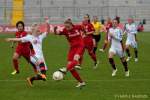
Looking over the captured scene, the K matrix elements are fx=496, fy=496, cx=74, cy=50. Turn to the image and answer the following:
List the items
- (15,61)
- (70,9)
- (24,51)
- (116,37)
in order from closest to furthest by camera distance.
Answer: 1. (24,51)
2. (116,37)
3. (15,61)
4. (70,9)

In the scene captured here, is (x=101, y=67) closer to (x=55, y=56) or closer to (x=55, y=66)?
(x=55, y=66)

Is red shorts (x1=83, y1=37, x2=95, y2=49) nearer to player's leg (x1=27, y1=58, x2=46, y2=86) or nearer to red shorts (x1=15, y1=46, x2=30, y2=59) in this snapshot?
red shorts (x1=15, y1=46, x2=30, y2=59)

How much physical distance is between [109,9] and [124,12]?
88.6 inches

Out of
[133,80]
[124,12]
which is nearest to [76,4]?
[124,12]

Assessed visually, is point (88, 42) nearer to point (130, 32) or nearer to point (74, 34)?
point (130, 32)

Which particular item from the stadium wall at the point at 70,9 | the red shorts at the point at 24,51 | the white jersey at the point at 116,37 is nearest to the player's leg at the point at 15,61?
the red shorts at the point at 24,51

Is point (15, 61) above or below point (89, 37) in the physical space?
below

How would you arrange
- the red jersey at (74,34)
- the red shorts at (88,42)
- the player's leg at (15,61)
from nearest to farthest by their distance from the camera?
the red jersey at (74,34), the player's leg at (15,61), the red shorts at (88,42)

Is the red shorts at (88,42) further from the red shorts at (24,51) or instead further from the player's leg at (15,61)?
the red shorts at (24,51)

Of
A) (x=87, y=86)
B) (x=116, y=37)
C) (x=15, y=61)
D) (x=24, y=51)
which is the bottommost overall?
(x=87, y=86)

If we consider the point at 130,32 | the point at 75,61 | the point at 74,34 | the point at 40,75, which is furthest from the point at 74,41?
the point at 130,32

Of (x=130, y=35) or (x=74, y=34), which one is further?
(x=130, y=35)

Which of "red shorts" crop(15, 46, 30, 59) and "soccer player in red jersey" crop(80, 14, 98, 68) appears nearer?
"red shorts" crop(15, 46, 30, 59)

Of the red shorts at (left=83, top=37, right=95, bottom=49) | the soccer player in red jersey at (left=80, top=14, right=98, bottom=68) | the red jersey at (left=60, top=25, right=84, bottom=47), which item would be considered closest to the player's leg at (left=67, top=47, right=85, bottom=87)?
A: the red jersey at (left=60, top=25, right=84, bottom=47)
